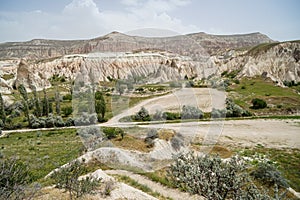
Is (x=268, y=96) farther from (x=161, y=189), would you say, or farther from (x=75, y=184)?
(x=75, y=184)

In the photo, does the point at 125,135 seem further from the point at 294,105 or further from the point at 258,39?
the point at 258,39

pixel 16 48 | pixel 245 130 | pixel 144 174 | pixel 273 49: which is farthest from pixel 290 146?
pixel 16 48

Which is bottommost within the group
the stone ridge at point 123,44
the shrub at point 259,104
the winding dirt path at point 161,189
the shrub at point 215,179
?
the shrub at point 259,104

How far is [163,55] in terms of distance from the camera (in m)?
10.3

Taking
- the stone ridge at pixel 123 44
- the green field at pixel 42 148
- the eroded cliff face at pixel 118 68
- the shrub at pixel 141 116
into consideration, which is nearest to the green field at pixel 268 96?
the eroded cliff face at pixel 118 68

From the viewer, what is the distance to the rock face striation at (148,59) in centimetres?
1007

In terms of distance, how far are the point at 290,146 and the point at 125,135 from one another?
54.1 feet

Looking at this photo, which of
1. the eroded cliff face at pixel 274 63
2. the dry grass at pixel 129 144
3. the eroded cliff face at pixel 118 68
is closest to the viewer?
the eroded cliff face at pixel 118 68

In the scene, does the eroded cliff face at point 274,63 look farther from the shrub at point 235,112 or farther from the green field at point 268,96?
the shrub at point 235,112

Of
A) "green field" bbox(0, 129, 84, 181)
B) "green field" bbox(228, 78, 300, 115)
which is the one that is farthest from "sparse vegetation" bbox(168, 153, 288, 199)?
"green field" bbox(228, 78, 300, 115)

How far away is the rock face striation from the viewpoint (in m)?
10.1

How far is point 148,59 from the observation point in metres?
11.3

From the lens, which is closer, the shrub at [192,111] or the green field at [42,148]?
the shrub at [192,111]

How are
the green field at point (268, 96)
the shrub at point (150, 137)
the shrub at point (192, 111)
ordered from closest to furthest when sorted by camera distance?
1. the shrub at point (150, 137)
2. the shrub at point (192, 111)
3. the green field at point (268, 96)
